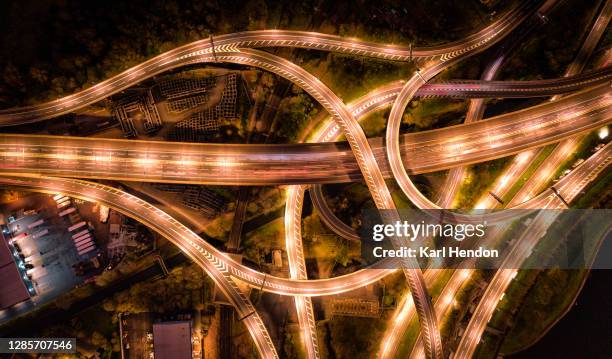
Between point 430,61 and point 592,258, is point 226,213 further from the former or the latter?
point 592,258

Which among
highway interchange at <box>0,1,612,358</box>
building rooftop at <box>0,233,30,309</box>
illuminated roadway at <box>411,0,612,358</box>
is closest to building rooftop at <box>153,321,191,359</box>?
highway interchange at <box>0,1,612,358</box>

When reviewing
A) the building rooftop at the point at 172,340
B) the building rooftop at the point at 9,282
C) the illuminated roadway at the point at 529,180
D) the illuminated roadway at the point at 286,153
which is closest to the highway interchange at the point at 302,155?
the illuminated roadway at the point at 286,153

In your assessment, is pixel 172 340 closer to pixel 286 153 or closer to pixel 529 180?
pixel 286 153

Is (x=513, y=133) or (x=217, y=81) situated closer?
(x=513, y=133)

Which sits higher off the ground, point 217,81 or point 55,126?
point 217,81

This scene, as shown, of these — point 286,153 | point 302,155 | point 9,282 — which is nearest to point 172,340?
point 9,282

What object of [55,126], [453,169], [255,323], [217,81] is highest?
[217,81]

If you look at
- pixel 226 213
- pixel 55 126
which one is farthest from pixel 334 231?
pixel 55 126

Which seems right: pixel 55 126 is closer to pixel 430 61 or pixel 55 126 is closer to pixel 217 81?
pixel 217 81
